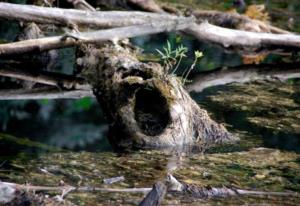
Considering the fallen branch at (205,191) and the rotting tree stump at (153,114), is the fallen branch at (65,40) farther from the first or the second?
the fallen branch at (205,191)

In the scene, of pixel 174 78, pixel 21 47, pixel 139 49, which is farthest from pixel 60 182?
pixel 139 49

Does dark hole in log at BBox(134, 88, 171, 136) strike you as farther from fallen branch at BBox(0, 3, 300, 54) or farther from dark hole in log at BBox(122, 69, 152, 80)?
fallen branch at BBox(0, 3, 300, 54)

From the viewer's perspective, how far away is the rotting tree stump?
18.8ft

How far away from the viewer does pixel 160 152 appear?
18.0 feet

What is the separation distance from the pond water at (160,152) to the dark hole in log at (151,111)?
0.35 meters

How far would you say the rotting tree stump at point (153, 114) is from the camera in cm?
572

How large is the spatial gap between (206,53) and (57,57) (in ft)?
9.09

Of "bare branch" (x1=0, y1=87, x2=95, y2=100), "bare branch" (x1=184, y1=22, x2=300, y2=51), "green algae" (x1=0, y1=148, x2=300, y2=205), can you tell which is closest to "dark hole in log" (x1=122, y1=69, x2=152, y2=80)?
"bare branch" (x1=0, y1=87, x2=95, y2=100)

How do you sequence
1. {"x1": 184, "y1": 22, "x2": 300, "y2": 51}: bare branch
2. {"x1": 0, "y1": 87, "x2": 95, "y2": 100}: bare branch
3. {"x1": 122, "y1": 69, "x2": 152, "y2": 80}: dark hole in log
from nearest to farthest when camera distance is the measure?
{"x1": 122, "y1": 69, "x2": 152, "y2": 80}: dark hole in log → {"x1": 0, "y1": 87, "x2": 95, "y2": 100}: bare branch → {"x1": 184, "y1": 22, "x2": 300, "y2": 51}: bare branch

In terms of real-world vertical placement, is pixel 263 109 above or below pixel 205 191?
below

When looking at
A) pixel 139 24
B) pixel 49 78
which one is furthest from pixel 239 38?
pixel 49 78

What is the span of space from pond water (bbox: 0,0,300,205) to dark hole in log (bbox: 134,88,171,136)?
0.35m

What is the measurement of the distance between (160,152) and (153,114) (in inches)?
22.3

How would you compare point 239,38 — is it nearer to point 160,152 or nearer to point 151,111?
point 151,111
